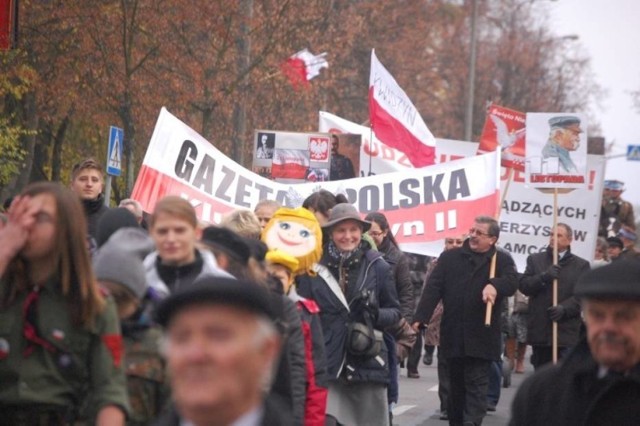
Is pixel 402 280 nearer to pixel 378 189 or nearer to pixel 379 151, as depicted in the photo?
pixel 378 189

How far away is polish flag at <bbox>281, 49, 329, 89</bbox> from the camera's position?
32438mm

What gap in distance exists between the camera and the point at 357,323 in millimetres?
10422

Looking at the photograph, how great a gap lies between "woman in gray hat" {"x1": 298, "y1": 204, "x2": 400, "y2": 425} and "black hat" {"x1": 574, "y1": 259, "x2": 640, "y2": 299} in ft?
18.2

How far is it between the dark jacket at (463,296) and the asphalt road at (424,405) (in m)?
0.62

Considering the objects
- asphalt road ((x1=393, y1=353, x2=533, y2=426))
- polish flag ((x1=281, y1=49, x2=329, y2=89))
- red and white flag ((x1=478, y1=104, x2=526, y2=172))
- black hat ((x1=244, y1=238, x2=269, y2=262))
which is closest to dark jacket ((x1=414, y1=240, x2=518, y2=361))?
asphalt road ((x1=393, y1=353, x2=533, y2=426))

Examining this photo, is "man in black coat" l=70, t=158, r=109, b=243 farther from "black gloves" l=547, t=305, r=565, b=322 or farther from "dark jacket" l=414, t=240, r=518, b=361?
"black gloves" l=547, t=305, r=565, b=322

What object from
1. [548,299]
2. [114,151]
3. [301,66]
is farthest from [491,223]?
[301,66]

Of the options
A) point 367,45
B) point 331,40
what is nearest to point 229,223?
point 331,40

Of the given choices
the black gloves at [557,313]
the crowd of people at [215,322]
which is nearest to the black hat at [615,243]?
the black gloves at [557,313]

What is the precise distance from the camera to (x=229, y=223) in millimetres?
9047

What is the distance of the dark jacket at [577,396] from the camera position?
4617 millimetres

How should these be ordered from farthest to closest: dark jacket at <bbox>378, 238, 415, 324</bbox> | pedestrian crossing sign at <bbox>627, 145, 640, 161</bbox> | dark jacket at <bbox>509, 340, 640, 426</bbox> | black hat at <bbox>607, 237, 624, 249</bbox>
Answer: pedestrian crossing sign at <bbox>627, 145, 640, 161</bbox> < black hat at <bbox>607, 237, 624, 249</bbox> < dark jacket at <bbox>378, 238, 415, 324</bbox> < dark jacket at <bbox>509, 340, 640, 426</bbox>

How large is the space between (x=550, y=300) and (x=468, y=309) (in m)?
1.59

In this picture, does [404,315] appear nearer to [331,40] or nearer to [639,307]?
[639,307]
